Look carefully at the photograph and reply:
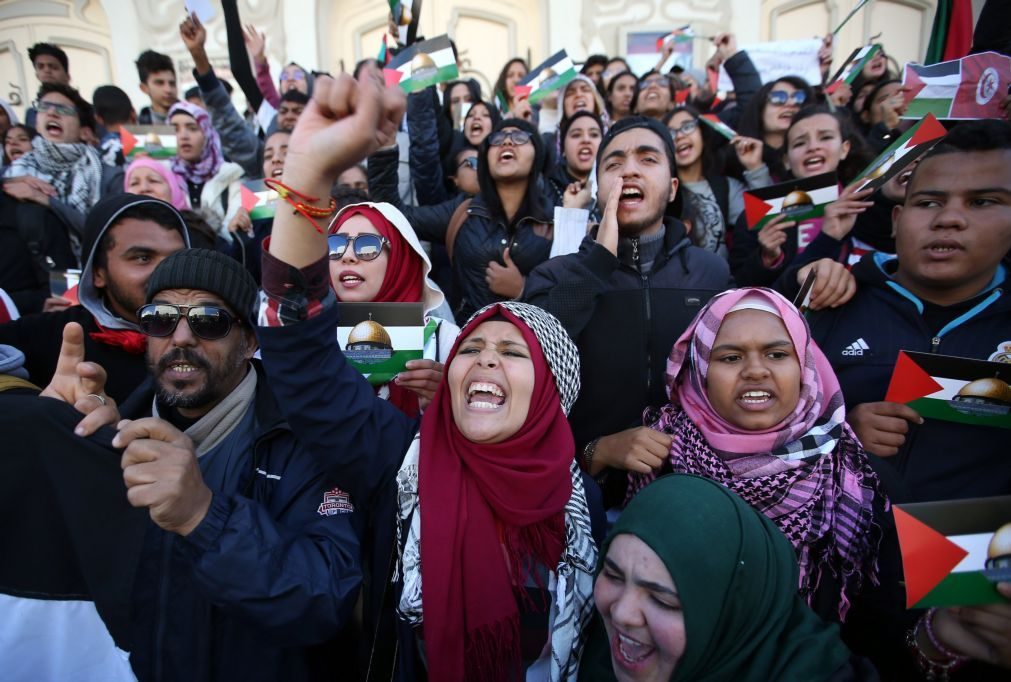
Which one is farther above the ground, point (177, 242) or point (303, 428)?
point (177, 242)

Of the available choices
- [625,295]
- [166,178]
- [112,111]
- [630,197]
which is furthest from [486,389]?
[112,111]

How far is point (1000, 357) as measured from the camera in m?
1.83

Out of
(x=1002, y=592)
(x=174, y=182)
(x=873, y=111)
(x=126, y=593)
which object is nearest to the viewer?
(x=1002, y=592)

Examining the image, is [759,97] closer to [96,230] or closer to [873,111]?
[873,111]

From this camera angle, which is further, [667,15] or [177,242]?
[667,15]

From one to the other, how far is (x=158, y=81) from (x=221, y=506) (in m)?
6.18

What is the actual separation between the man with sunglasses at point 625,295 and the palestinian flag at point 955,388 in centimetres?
79

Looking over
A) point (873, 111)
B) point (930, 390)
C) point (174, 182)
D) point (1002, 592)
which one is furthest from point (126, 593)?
point (873, 111)

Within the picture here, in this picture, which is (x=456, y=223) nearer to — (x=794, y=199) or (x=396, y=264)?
(x=396, y=264)

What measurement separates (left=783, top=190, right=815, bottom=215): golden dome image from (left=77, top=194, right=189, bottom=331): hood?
115 inches

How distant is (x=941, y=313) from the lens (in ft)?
6.54

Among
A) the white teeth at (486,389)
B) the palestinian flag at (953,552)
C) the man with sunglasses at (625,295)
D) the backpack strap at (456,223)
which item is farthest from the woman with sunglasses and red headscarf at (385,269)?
the palestinian flag at (953,552)

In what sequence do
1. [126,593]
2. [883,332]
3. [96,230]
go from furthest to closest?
[96,230]
[883,332]
[126,593]

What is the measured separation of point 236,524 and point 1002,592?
1726 millimetres
